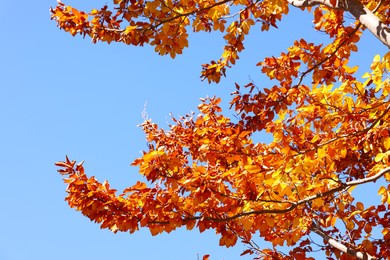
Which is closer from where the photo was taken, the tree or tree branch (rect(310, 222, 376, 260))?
the tree

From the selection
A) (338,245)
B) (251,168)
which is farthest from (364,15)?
(338,245)

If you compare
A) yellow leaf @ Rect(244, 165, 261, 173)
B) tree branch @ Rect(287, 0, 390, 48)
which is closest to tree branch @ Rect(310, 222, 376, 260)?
yellow leaf @ Rect(244, 165, 261, 173)

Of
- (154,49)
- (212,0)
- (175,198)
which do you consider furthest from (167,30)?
(175,198)

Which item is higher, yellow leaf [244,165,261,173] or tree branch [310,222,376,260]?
tree branch [310,222,376,260]

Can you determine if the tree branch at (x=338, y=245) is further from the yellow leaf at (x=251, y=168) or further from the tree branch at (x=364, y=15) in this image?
the tree branch at (x=364, y=15)

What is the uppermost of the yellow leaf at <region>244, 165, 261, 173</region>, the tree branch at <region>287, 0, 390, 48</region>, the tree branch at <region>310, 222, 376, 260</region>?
the tree branch at <region>287, 0, 390, 48</region>

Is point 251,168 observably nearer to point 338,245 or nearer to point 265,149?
point 265,149

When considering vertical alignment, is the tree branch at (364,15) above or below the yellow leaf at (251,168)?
above

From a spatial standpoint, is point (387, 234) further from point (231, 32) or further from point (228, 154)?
point (231, 32)

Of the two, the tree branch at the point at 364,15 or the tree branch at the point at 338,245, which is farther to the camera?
the tree branch at the point at 338,245

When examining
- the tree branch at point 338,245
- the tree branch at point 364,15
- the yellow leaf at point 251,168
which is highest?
the tree branch at point 364,15

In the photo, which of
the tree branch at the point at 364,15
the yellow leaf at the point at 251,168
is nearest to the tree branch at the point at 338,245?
the yellow leaf at the point at 251,168

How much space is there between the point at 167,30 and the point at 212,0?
84 centimetres

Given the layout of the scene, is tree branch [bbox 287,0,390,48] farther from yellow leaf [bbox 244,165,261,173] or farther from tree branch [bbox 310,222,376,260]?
tree branch [bbox 310,222,376,260]
